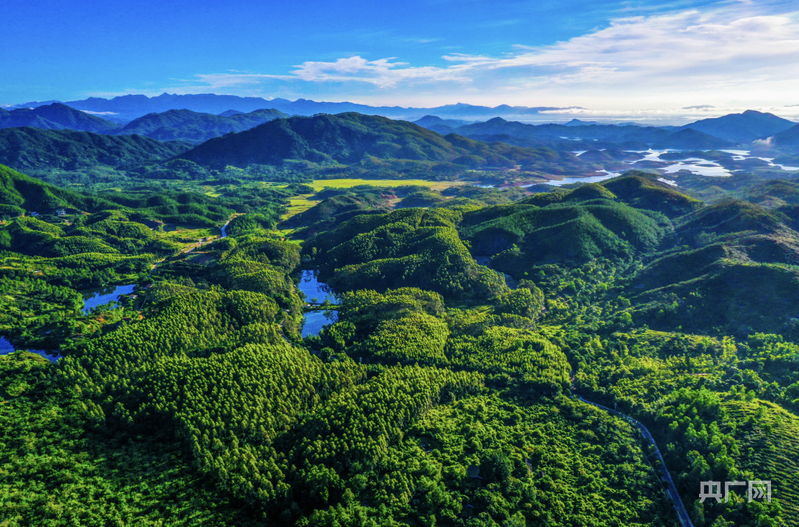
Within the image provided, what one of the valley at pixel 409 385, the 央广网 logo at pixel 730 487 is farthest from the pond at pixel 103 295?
the 央广网 logo at pixel 730 487

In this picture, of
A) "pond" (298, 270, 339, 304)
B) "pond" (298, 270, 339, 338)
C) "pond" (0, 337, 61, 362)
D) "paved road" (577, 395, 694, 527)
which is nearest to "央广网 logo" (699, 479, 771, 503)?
"paved road" (577, 395, 694, 527)

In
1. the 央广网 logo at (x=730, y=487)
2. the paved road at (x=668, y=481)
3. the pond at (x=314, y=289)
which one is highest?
the pond at (x=314, y=289)

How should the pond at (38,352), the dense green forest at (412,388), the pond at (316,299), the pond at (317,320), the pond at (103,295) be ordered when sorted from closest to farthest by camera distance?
the dense green forest at (412,388)
the pond at (38,352)
the pond at (317,320)
the pond at (316,299)
the pond at (103,295)

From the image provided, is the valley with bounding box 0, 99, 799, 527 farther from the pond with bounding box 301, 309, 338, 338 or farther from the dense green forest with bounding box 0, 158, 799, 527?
the pond with bounding box 301, 309, 338, 338

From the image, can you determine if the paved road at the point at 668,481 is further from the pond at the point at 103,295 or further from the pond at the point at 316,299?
the pond at the point at 103,295

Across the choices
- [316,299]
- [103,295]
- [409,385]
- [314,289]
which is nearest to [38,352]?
[103,295]

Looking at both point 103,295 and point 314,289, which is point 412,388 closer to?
point 314,289
